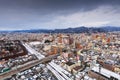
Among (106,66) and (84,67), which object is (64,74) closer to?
(84,67)

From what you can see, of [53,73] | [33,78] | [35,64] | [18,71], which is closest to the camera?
[33,78]

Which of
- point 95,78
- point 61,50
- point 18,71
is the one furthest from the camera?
point 61,50

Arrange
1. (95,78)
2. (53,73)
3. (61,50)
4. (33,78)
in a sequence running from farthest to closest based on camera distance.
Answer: (61,50), (53,73), (33,78), (95,78)

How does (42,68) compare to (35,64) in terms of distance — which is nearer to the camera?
(42,68)

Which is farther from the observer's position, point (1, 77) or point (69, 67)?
point (69, 67)

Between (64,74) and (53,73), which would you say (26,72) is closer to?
(53,73)

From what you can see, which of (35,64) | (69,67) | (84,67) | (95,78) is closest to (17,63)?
(35,64)

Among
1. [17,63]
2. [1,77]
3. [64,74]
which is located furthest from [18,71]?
[64,74]

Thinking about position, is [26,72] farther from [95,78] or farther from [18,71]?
[95,78]

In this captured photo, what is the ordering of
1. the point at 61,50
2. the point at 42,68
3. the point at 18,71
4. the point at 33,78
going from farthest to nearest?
1. the point at 61,50
2. the point at 42,68
3. the point at 18,71
4. the point at 33,78
